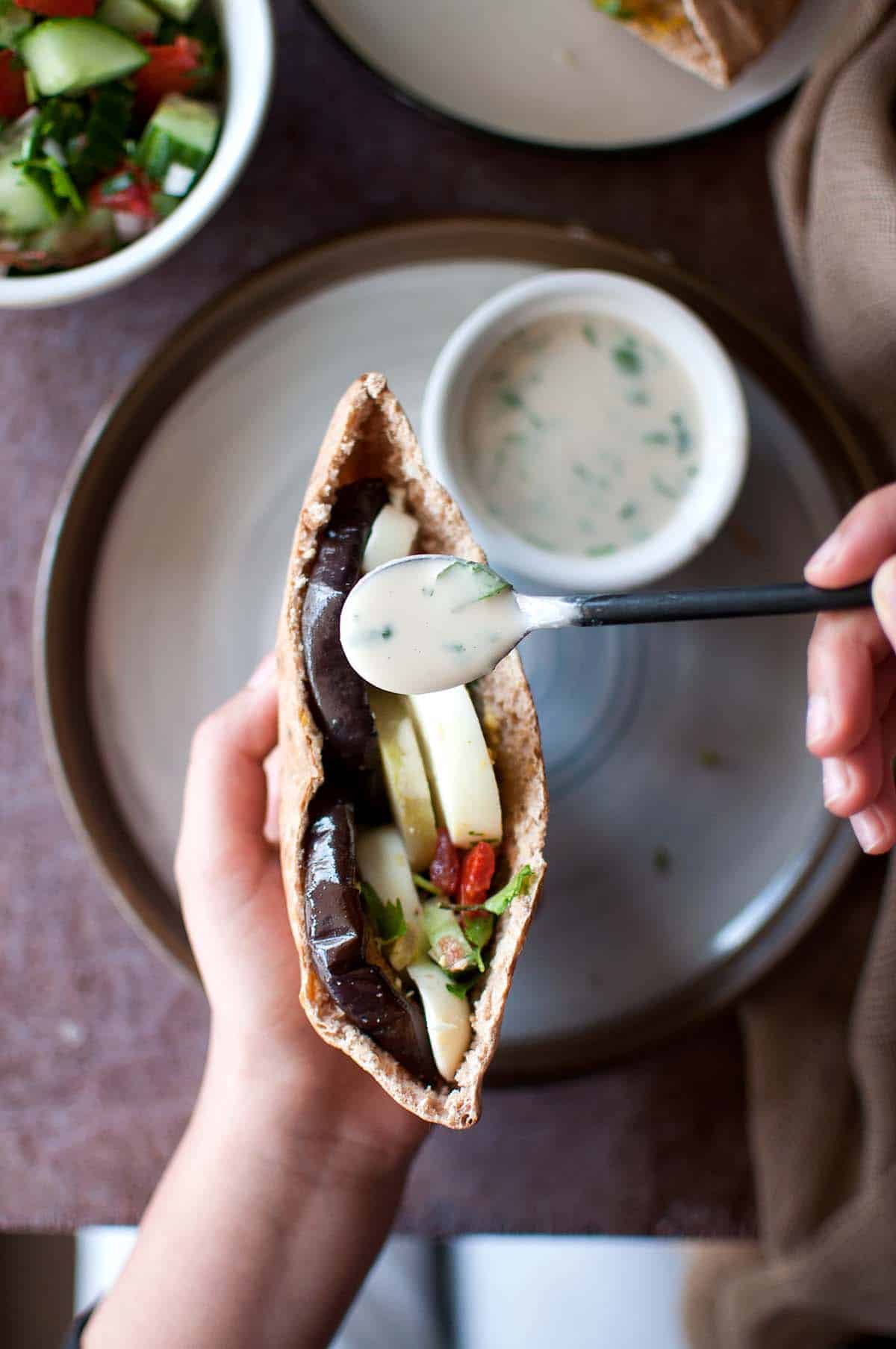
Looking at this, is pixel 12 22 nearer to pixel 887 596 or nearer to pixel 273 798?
pixel 273 798

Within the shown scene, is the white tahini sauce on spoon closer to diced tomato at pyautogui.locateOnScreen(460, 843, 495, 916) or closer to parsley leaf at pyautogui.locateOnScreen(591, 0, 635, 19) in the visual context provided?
diced tomato at pyautogui.locateOnScreen(460, 843, 495, 916)

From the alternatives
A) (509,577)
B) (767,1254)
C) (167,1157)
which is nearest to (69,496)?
(509,577)

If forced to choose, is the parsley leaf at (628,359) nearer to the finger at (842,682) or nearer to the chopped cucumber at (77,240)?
the finger at (842,682)

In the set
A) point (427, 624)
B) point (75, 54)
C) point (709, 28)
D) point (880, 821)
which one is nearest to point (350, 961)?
point (427, 624)

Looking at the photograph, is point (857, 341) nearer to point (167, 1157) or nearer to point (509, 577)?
point (509, 577)

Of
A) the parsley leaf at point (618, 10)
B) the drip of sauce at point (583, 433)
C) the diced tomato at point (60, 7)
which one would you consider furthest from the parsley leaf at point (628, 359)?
the diced tomato at point (60, 7)
